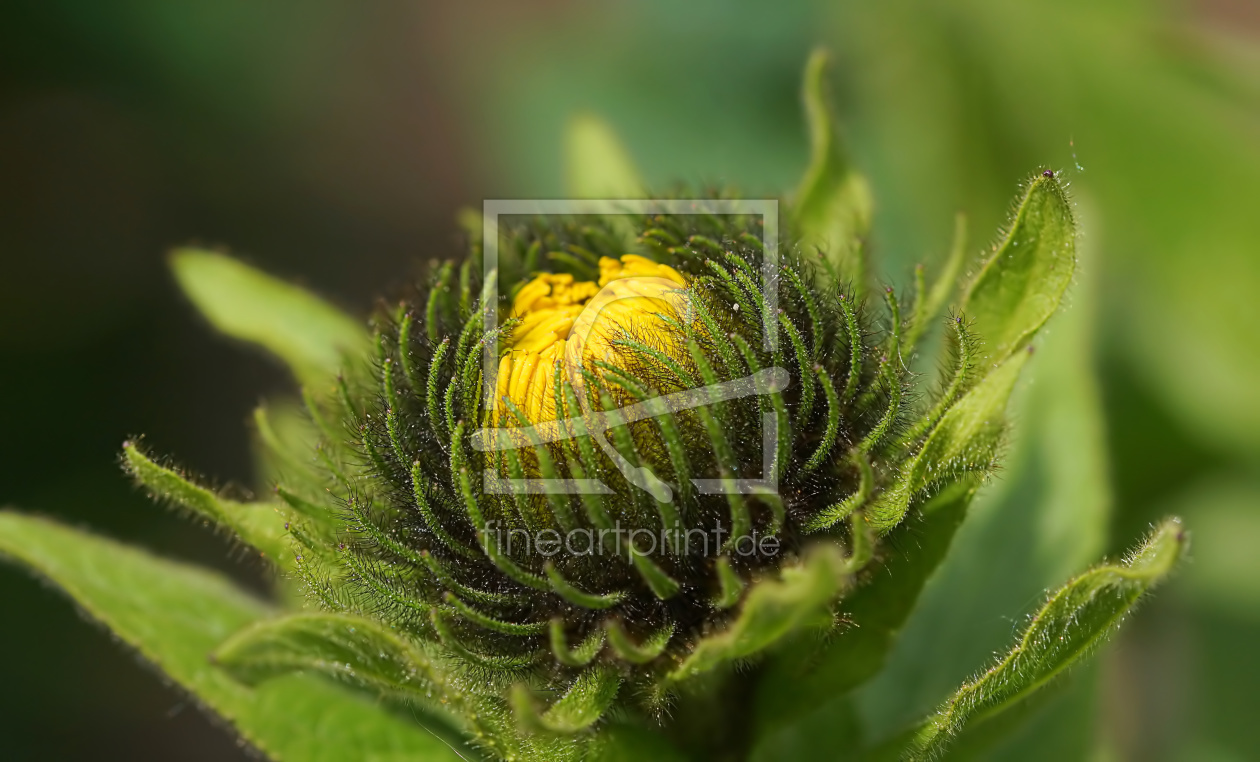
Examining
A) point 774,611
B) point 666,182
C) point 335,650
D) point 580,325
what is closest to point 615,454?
point 580,325

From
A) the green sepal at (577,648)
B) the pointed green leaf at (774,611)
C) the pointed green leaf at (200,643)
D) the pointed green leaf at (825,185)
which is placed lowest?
the pointed green leaf at (200,643)

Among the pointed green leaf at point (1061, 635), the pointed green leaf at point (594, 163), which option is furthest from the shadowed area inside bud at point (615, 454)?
the pointed green leaf at point (594, 163)

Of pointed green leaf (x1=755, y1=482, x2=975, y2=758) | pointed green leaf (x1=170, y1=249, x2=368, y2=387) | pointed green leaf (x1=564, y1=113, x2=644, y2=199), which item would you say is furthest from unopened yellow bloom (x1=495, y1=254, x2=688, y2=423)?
pointed green leaf (x1=564, y1=113, x2=644, y2=199)

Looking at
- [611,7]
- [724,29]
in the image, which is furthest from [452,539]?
[611,7]

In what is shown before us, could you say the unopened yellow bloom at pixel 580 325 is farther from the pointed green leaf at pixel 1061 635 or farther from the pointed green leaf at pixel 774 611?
the pointed green leaf at pixel 1061 635

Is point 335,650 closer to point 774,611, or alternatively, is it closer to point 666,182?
point 774,611

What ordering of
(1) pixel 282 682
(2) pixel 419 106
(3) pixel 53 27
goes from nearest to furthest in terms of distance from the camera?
(1) pixel 282 682 < (3) pixel 53 27 < (2) pixel 419 106

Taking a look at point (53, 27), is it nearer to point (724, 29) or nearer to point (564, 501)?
point (724, 29)
